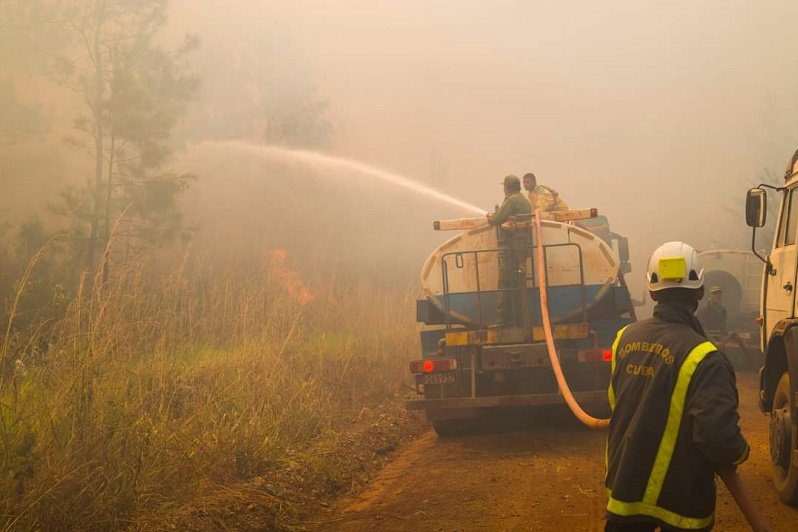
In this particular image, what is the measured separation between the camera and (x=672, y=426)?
3248 millimetres

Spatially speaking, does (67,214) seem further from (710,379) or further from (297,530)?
(710,379)

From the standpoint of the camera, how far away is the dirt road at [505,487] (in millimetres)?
5879

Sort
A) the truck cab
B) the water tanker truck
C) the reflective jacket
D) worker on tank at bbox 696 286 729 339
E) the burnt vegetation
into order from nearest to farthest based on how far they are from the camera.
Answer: the reflective jacket → the burnt vegetation → the truck cab → the water tanker truck → worker on tank at bbox 696 286 729 339

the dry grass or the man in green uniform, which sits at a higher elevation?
the man in green uniform

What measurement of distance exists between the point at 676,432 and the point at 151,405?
15.6 ft

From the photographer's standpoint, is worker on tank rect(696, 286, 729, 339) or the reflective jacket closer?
the reflective jacket

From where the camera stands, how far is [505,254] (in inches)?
369

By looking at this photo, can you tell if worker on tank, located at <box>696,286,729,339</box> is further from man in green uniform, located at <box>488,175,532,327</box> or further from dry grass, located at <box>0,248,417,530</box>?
man in green uniform, located at <box>488,175,532,327</box>

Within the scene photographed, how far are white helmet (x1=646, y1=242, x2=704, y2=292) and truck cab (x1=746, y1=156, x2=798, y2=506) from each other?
2.66m

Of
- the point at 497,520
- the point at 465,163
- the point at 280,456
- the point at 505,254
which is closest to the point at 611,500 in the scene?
the point at 497,520

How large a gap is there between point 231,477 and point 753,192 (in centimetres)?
464

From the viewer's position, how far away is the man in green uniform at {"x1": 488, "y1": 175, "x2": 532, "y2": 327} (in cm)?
927

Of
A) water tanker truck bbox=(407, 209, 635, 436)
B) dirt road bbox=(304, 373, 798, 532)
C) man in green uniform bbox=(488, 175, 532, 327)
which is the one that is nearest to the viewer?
dirt road bbox=(304, 373, 798, 532)

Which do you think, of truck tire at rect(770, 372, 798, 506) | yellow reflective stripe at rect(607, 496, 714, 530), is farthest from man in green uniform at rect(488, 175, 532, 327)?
yellow reflective stripe at rect(607, 496, 714, 530)
